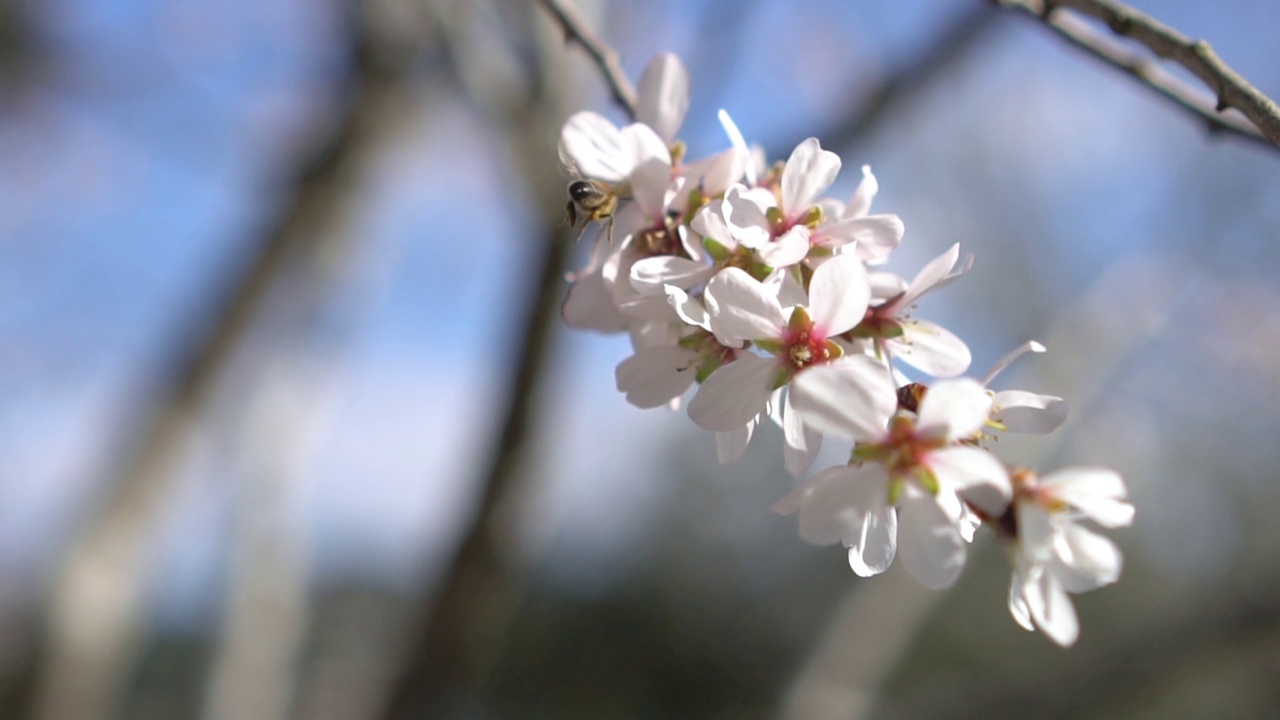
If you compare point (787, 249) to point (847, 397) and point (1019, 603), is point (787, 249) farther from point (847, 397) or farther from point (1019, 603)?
point (1019, 603)

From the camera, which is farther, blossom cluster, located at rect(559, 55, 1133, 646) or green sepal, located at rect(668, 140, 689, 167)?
green sepal, located at rect(668, 140, 689, 167)

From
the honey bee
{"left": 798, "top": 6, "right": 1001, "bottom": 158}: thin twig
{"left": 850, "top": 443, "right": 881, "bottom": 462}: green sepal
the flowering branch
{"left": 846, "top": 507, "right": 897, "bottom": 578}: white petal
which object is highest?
{"left": 798, "top": 6, "right": 1001, "bottom": 158}: thin twig

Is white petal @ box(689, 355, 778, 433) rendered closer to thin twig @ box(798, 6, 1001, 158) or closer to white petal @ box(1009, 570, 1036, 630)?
white petal @ box(1009, 570, 1036, 630)

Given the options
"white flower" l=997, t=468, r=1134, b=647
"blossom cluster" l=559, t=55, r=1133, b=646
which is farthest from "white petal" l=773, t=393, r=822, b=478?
"white flower" l=997, t=468, r=1134, b=647

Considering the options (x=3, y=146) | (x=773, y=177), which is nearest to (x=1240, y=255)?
(x=773, y=177)

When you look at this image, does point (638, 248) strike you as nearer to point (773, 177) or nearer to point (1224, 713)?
point (773, 177)
